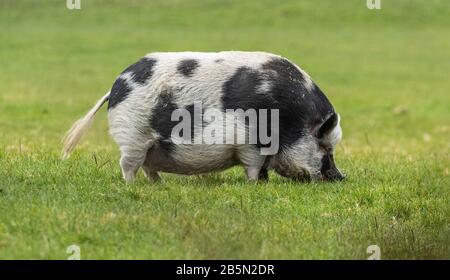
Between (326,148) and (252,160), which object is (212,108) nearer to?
(252,160)

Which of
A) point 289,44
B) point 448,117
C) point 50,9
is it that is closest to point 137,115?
point 448,117

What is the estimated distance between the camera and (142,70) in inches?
386

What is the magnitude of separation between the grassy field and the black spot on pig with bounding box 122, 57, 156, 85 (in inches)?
46.5

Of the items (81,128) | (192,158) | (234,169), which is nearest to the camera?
(192,158)

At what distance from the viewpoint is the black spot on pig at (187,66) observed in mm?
9721

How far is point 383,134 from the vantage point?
25969 millimetres

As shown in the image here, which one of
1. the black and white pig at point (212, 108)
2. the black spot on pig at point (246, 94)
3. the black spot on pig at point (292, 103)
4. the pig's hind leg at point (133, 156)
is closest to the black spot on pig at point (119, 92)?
the black and white pig at point (212, 108)

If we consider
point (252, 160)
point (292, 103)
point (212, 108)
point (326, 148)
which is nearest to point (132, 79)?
point (212, 108)

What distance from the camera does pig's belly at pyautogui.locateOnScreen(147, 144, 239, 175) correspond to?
31.7 feet

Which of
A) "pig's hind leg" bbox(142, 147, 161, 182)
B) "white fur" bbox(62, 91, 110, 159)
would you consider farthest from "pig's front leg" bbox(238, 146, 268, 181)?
"white fur" bbox(62, 91, 110, 159)

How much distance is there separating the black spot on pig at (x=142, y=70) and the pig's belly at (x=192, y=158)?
806 millimetres

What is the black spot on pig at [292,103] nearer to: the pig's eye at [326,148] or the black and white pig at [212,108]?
the black and white pig at [212,108]

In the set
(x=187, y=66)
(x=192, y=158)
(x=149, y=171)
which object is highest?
(x=187, y=66)

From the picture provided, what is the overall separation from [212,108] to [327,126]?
147 centimetres
